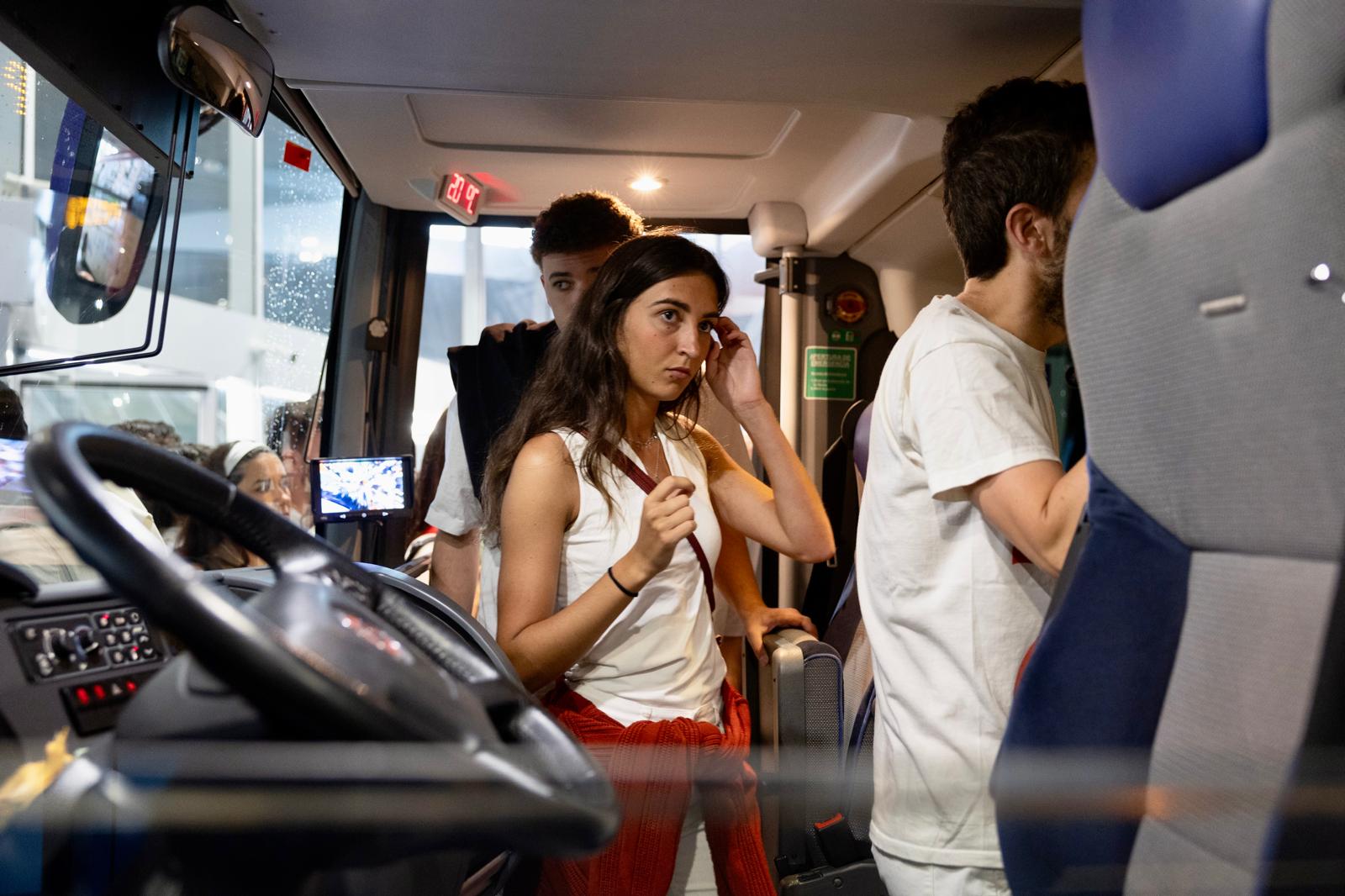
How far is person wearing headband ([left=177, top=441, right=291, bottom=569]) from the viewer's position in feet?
5.08

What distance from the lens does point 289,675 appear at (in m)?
0.50

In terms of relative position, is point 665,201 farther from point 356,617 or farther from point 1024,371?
point 356,617

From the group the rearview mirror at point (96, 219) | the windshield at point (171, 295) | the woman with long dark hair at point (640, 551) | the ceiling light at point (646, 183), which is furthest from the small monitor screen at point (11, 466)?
the ceiling light at point (646, 183)

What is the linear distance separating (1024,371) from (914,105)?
1.08 m

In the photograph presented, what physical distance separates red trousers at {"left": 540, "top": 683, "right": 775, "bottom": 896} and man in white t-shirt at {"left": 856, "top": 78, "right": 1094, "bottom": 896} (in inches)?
9.5

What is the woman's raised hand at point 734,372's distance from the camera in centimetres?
205

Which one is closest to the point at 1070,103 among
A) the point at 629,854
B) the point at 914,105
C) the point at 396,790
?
the point at 914,105

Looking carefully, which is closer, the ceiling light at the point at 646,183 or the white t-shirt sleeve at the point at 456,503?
the white t-shirt sleeve at the point at 456,503

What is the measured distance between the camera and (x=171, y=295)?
202 centimetres

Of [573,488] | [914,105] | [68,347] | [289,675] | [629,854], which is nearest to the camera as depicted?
[289,675]

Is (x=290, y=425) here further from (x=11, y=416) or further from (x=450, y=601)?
(x=450, y=601)

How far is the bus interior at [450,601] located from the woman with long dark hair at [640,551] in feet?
0.51

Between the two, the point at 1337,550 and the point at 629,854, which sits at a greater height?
the point at 1337,550

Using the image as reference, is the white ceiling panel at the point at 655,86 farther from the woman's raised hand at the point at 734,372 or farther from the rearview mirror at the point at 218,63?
the woman's raised hand at the point at 734,372
